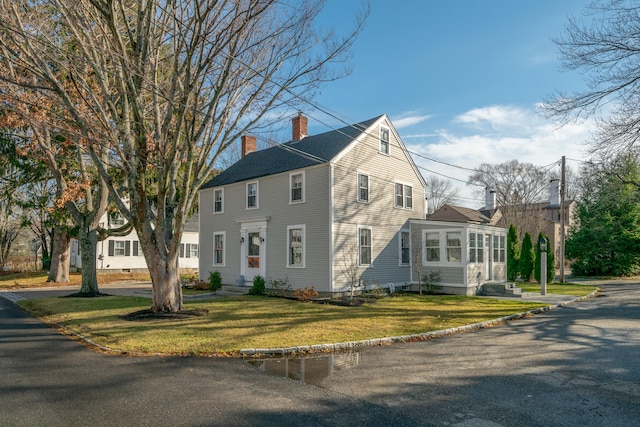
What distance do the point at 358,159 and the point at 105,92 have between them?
10191 mm

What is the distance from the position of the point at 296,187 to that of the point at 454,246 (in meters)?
7.49

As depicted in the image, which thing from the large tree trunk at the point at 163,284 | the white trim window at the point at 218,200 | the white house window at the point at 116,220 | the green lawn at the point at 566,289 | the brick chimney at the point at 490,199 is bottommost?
the green lawn at the point at 566,289

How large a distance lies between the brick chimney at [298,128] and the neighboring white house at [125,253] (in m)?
14.9

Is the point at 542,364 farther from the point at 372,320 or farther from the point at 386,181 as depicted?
the point at 386,181

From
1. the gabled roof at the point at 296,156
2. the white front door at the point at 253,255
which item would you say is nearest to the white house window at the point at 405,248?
the gabled roof at the point at 296,156

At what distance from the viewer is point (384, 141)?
19156 mm

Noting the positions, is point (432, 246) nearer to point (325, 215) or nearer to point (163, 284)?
point (325, 215)

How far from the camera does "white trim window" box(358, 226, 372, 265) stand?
1758 centimetres

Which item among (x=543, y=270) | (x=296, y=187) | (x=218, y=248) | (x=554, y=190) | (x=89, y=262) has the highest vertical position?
(x=554, y=190)

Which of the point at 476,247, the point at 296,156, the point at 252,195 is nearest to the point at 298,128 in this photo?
the point at 296,156

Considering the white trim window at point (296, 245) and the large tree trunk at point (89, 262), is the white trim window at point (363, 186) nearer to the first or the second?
the white trim window at point (296, 245)

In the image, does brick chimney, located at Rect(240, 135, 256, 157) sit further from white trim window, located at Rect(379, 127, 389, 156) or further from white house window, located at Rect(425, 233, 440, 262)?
white house window, located at Rect(425, 233, 440, 262)

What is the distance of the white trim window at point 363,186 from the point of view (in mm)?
17938

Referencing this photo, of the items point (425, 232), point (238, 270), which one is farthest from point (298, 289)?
point (425, 232)
